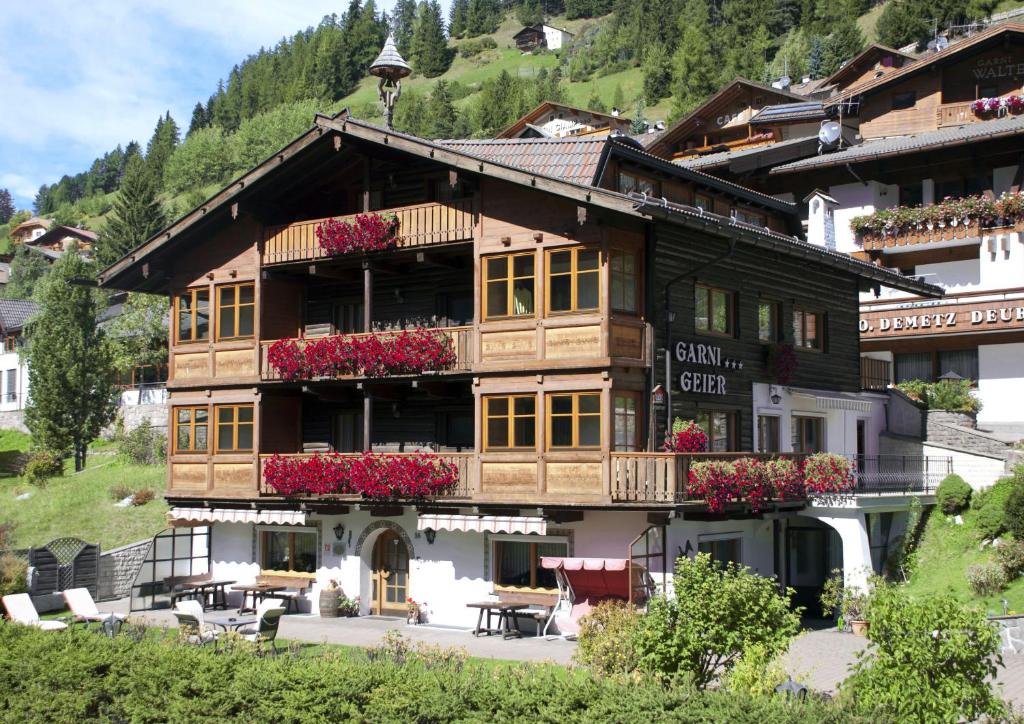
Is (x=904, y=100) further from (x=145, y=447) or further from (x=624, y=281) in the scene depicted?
(x=145, y=447)

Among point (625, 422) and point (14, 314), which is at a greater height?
point (14, 314)

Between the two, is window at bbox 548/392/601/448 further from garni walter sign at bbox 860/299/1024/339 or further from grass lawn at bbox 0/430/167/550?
grass lawn at bbox 0/430/167/550

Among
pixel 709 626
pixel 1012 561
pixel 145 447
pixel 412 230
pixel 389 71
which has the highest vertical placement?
pixel 389 71

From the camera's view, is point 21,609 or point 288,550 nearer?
point 21,609

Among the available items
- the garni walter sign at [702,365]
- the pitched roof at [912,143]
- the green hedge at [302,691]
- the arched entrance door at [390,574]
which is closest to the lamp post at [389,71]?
the garni walter sign at [702,365]

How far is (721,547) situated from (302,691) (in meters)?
14.5

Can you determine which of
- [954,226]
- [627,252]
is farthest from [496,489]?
[954,226]

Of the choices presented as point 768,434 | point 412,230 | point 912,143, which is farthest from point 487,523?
point 912,143

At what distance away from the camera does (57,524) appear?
142ft

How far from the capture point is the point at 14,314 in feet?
261

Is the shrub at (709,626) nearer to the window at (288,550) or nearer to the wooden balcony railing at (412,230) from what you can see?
the wooden balcony railing at (412,230)

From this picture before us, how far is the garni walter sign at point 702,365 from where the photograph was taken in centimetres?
2659

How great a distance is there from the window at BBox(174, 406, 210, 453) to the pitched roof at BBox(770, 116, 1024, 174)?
22841 millimetres

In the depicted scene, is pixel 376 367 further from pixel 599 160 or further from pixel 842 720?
pixel 842 720
